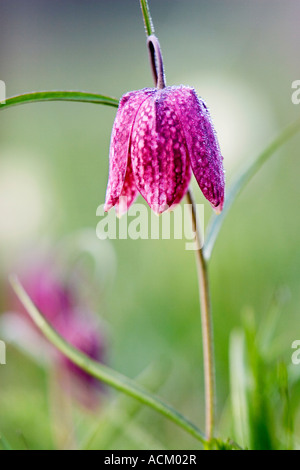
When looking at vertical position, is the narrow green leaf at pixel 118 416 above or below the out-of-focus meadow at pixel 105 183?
below

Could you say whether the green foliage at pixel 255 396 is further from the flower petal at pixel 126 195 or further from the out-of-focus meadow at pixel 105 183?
the flower petal at pixel 126 195

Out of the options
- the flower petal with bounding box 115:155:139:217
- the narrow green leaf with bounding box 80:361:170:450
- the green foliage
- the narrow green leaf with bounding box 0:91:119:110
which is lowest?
the narrow green leaf with bounding box 80:361:170:450

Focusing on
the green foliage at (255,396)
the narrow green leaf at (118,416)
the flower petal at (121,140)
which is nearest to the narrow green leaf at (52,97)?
the flower petal at (121,140)

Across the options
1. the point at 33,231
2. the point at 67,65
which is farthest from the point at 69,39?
the point at 33,231

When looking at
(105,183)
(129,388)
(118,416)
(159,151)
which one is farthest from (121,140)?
(105,183)

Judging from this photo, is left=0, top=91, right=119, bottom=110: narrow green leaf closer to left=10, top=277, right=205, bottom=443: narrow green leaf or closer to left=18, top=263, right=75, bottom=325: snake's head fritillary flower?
left=10, top=277, right=205, bottom=443: narrow green leaf

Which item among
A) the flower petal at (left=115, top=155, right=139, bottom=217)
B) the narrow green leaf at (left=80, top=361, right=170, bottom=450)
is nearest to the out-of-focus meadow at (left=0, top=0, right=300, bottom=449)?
the narrow green leaf at (left=80, top=361, right=170, bottom=450)

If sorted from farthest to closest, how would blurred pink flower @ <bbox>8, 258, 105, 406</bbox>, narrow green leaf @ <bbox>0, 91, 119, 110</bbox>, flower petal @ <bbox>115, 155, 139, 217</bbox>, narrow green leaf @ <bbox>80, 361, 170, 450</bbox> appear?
blurred pink flower @ <bbox>8, 258, 105, 406</bbox>
narrow green leaf @ <bbox>80, 361, 170, 450</bbox>
flower petal @ <bbox>115, 155, 139, 217</bbox>
narrow green leaf @ <bbox>0, 91, 119, 110</bbox>

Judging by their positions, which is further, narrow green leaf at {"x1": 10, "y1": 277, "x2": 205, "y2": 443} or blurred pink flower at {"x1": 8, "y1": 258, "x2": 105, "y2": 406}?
blurred pink flower at {"x1": 8, "y1": 258, "x2": 105, "y2": 406}
